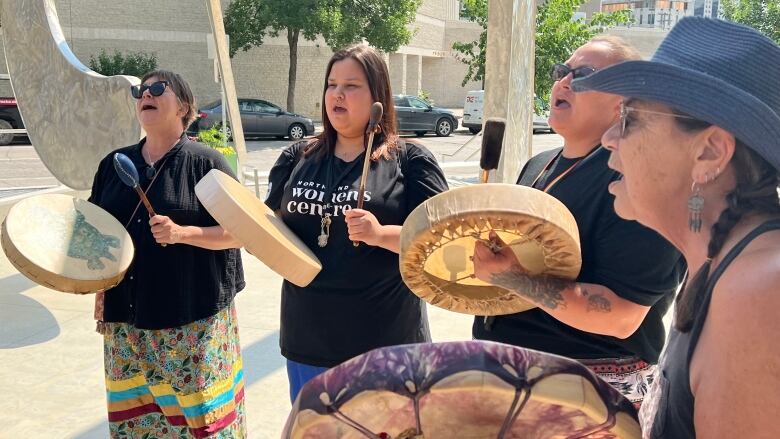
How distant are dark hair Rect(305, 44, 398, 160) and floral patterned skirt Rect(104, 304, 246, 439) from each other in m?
0.80

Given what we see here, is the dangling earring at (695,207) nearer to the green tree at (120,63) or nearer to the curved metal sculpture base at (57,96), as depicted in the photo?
the curved metal sculpture base at (57,96)

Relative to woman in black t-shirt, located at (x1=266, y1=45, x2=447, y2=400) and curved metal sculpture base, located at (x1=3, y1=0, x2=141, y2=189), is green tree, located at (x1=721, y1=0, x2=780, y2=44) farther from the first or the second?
woman in black t-shirt, located at (x1=266, y1=45, x2=447, y2=400)

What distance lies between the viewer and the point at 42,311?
16.2ft

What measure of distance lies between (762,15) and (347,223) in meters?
26.5

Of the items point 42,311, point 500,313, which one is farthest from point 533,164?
point 42,311

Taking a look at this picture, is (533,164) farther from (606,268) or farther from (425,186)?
(606,268)

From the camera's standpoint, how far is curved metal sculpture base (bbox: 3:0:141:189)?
5.42 meters

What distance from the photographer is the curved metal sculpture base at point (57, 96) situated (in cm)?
542

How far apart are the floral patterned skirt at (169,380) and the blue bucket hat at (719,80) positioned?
198 cm

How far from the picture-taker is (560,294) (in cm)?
162

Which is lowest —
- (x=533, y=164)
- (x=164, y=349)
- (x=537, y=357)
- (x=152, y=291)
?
(x=164, y=349)

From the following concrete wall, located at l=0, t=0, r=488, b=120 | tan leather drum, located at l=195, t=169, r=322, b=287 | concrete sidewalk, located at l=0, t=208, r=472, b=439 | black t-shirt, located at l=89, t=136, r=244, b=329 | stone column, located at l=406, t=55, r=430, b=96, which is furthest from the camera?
stone column, located at l=406, t=55, r=430, b=96

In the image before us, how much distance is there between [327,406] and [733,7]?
29.3m

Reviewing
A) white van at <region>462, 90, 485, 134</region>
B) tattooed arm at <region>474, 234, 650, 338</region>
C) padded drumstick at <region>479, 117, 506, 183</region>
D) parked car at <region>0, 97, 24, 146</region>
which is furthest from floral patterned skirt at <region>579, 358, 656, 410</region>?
white van at <region>462, 90, 485, 134</region>
